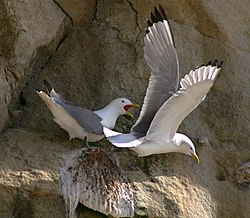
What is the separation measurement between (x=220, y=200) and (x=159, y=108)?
2.09 ft

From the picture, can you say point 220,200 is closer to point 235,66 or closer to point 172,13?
point 235,66

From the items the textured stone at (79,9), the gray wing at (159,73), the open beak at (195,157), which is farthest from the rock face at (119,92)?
the gray wing at (159,73)

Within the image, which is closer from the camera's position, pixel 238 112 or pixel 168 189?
pixel 168 189

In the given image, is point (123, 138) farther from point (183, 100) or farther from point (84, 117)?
point (183, 100)

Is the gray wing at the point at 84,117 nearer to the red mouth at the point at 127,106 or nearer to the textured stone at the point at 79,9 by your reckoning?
the red mouth at the point at 127,106

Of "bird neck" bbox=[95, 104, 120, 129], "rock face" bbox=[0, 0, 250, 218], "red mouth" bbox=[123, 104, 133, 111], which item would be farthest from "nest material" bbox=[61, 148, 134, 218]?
"red mouth" bbox=[123, 104, 133, 111]

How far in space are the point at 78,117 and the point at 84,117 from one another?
38 mm

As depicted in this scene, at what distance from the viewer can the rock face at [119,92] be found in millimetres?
3451

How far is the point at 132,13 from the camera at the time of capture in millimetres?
4238

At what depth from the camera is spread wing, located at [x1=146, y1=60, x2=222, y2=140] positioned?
3.37 metres

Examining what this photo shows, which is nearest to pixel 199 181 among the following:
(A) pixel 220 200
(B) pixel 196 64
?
(A) pixel 220 200

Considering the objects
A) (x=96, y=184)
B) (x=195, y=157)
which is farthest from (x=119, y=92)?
(x=96, y=184)

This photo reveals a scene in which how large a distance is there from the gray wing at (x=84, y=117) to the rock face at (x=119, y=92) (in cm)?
16

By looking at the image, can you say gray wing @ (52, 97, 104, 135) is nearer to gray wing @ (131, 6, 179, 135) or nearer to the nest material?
the nest material
